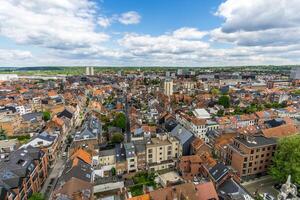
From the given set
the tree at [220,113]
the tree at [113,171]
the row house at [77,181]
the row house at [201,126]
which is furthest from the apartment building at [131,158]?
the tree at [220,113]

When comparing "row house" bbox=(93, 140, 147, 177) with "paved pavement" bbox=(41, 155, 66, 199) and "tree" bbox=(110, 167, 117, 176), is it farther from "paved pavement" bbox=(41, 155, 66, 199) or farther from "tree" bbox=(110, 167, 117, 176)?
"paved pavement" bbox=(41, 155, 66, 199)

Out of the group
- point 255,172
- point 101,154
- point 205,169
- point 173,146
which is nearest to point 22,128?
point 101,154

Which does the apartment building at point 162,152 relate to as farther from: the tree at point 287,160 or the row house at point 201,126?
the tree at point 287,160

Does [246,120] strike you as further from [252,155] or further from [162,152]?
[162,152]

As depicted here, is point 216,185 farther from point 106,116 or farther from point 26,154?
point 106,116

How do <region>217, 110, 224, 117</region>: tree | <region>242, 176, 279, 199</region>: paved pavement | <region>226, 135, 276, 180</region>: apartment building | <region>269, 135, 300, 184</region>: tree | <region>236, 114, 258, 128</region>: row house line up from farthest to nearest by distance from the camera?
<region>217, 110, 224, 117</region>: tree < <region>236, 114, 258, 128</region>: row house < <region>226, 135, 276, 180</region>: apartment building < <region>242, 176, 279, 199</region>: paved pavement < <region>269, 135, 300, 184</region>: tree

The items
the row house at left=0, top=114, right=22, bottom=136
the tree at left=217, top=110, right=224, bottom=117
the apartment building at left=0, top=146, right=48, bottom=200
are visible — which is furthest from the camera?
the tree at left=217, top=110, right=224, bottom=117

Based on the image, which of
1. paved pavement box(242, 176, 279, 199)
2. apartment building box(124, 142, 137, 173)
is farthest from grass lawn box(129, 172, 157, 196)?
paved pavement box(242, 176, 279, 199)
